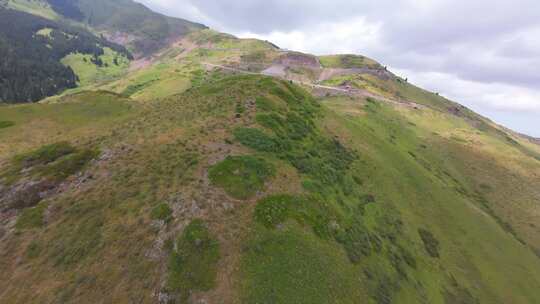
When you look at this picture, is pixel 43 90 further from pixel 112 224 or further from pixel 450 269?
pixel 450 269

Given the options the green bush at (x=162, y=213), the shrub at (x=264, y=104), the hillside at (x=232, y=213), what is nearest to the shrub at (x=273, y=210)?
the hillside at (x=232, y=213)

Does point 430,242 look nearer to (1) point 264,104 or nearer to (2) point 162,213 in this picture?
(1) point 264,104

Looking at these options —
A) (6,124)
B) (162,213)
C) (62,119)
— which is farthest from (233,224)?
(6,124)

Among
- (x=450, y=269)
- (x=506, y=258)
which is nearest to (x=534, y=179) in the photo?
(x=506, y=258)

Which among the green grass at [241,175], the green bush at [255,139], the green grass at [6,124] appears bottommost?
the green grass at [6,124]

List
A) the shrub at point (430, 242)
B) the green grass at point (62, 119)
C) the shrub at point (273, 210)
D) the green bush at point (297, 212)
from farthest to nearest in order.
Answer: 1. the shrub at point (430, 242)
2. the green grass at point (62, 119)
3. the green bush at point (297, 212)
4. the shrub at point (273, 210)

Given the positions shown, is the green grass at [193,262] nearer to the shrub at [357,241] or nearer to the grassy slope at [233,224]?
the grassy slope at [233,224]

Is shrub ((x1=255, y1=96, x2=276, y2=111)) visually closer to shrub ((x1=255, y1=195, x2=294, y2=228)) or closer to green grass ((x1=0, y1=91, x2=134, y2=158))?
shrub ((x1=255, y1=195, x2=294, y2=228))
